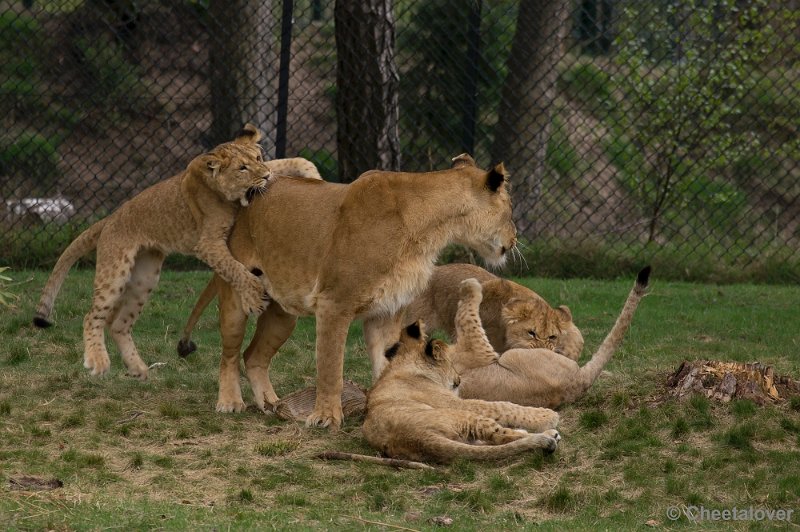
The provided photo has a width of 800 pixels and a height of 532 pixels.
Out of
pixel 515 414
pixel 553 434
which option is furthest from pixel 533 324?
pixel 553 434

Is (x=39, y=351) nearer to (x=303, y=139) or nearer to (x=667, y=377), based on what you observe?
(x=667, y=377)

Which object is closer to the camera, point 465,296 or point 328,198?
point 328,198

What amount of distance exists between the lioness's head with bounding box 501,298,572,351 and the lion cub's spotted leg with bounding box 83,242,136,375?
7.45 feet

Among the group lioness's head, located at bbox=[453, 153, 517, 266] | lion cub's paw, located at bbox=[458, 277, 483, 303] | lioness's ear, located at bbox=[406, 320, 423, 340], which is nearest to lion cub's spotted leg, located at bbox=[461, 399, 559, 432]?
lioness's ear, located at bbox=[406, 320, 423, 340]

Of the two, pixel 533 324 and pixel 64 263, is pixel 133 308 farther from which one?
pixel 533 324

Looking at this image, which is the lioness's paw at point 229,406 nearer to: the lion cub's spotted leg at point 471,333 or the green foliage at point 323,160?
the lion cub's spotted leg at point 471,333

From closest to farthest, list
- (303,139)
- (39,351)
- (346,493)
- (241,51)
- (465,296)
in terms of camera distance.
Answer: (346,493)
(465,296)
(39,351)
(241,51)
(303,139)

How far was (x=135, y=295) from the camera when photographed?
745 centimetres

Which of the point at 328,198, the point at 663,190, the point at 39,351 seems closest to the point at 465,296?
the point at 328,198

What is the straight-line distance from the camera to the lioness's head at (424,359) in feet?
20.5

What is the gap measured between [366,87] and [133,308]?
314cm

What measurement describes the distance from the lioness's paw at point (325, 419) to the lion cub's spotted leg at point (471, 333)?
0.80 meters

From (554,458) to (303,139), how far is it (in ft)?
30.3

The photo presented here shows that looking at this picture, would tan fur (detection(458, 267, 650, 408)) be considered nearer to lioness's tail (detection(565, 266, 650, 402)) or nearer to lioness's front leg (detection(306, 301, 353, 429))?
lioness's tail (detection(565, 266, 650, 402))
